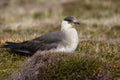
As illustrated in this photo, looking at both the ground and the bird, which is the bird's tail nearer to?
the bird

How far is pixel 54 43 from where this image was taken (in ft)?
39.2

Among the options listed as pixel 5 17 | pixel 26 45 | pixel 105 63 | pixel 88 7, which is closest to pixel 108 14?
pixel 88 7

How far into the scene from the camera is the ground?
12.0m

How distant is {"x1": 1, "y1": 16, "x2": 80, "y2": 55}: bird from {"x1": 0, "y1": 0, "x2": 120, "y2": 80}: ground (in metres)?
0.21

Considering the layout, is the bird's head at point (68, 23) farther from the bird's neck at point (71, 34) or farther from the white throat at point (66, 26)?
the bird's neck at point (71, 34)

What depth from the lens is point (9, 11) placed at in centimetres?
2872

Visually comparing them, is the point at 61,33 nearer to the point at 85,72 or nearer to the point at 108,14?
the point at 85,72

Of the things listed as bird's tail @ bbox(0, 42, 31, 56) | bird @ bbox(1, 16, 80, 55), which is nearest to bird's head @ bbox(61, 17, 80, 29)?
bird @ bbox(1, 16, 80, 55)

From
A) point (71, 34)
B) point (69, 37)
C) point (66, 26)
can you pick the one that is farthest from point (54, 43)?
point (66, 26)

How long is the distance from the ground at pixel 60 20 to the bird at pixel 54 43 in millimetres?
206

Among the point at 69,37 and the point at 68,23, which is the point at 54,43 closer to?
the point at 69,37

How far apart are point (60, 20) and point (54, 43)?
37.0 ft

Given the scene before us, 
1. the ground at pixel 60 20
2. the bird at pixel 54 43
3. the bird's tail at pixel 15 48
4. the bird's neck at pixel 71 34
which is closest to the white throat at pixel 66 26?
the bird at pixel 54 43

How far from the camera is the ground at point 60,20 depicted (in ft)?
39.3
